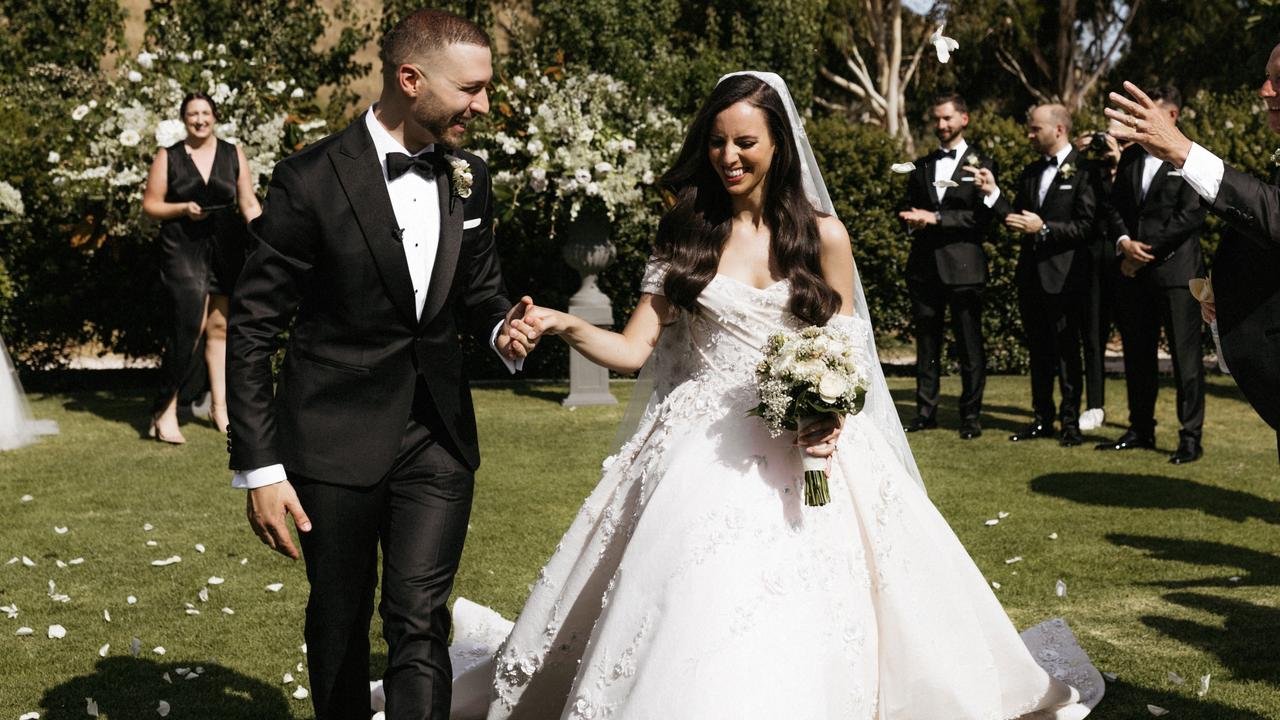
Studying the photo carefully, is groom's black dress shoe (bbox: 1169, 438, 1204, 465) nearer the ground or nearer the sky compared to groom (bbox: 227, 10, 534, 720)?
nearer the ground

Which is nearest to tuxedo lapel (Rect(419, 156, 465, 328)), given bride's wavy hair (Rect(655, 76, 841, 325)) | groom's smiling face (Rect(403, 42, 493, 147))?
groom's smiling face (Rect(403, 42, 493, 147))

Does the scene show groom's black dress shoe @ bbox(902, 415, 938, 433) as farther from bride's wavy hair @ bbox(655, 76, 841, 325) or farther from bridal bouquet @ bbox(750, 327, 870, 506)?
bridal bouquet @ bbox(750, 327, 870, 506)

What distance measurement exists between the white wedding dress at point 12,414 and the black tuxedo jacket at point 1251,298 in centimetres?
852

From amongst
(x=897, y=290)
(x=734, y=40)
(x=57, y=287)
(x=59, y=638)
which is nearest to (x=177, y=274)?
(x=57, y=287)

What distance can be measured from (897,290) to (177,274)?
766 centimetres

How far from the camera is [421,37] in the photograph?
Answer: 3547mm

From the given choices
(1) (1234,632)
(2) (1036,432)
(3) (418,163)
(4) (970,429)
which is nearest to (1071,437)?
(2) (1036,432)

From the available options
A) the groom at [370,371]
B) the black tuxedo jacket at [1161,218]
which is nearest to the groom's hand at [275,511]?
the groom at [370,371]

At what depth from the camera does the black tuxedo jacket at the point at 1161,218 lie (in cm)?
891

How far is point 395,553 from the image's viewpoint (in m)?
3.64

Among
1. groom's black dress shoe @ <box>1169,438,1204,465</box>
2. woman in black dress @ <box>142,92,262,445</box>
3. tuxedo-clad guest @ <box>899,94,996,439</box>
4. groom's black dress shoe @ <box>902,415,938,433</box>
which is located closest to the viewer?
groom's black dress shoe @ <box>1169,438,1204,465</box>

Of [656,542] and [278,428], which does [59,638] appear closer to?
[278,428]

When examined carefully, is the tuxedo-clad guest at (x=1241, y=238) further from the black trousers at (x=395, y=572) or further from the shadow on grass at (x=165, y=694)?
the shadow on grass at (x=165, y=694)

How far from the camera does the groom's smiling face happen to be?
3.56m
